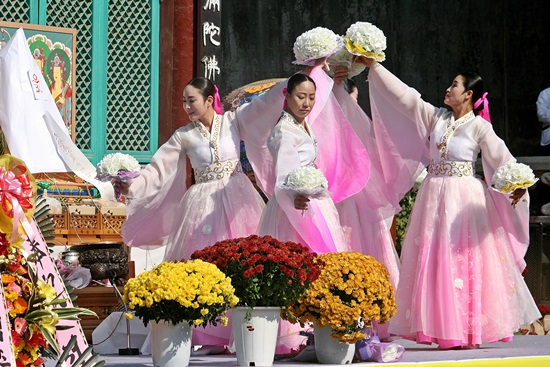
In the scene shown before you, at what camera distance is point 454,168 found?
697cm

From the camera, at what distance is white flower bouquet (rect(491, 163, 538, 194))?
645cm

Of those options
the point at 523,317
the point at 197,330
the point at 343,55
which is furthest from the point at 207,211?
the point at 523,317

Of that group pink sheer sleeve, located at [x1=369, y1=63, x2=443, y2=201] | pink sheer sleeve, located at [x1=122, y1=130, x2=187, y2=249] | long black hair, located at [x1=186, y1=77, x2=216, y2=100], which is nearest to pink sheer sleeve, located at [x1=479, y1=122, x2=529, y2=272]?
pink sheer sleeve, located at [x1=369, y1=63, x2=443, y2=201]

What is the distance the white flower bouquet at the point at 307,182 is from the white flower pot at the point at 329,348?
65 centimetres

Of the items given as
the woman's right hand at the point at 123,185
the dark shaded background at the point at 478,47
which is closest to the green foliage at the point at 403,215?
the woman's right hand at the point at 123,185

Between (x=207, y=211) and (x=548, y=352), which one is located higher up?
(x=207, y=211)

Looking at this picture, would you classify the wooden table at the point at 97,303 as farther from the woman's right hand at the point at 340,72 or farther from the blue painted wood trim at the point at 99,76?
the blue painted wood trim at the point at 99,76

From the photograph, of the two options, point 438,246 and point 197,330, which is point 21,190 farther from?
point 438,246

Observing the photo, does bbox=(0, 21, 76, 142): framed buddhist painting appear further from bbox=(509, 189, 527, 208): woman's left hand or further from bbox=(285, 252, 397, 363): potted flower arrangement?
bbox=(285, 252, 397, 363): potted flower arrangement

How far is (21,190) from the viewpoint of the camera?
385 cm

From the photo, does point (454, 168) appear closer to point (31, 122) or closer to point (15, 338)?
point (31, 122)

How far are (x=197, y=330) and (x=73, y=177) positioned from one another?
2.51m

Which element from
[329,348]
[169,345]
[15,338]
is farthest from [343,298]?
[15,338]

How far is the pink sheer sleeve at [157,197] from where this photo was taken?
686cm
